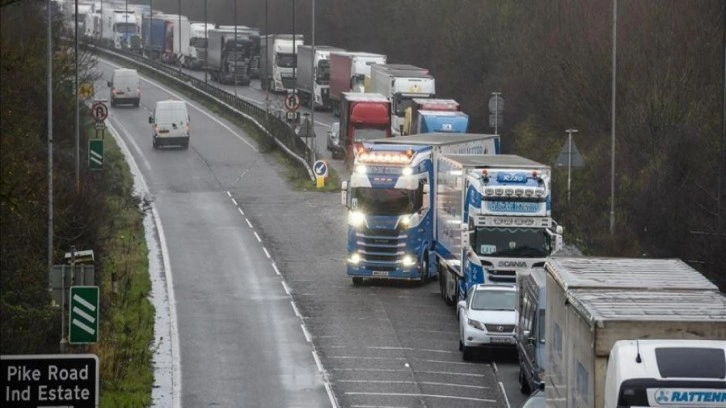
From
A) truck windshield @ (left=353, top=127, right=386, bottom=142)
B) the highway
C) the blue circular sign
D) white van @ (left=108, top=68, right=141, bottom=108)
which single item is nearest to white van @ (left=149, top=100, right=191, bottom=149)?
truck windshield @ (left=353, top=127, right=386, bottom=142)

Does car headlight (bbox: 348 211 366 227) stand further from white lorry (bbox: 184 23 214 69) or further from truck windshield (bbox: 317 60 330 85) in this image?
white lorry (bbox: 184 23 214 69)

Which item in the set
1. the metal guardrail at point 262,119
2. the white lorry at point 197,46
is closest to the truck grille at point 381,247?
the metal guardrail at point 262,119

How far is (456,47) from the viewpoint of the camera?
79625 millimetres

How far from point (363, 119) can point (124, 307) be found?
102ft

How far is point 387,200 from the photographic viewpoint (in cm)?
4084

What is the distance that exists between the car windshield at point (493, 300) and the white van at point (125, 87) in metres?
61.5

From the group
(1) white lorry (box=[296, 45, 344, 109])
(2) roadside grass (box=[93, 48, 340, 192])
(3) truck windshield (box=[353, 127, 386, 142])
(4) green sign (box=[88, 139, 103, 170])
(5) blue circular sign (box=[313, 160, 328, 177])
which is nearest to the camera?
(4) green sign (box=[88, 139, 103, 170])

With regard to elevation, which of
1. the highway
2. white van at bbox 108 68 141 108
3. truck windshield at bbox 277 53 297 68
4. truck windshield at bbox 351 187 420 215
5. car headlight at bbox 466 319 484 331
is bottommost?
the highway

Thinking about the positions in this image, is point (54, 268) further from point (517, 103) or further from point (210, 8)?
point (210, 8)

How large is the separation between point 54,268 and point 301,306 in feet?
42.4

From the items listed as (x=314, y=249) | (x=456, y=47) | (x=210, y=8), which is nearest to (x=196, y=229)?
(x=314, y=249)

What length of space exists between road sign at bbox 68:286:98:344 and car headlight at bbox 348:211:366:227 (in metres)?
17.8

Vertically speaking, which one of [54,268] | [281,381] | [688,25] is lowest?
[281,381]

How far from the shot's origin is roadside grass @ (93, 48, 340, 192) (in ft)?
200
